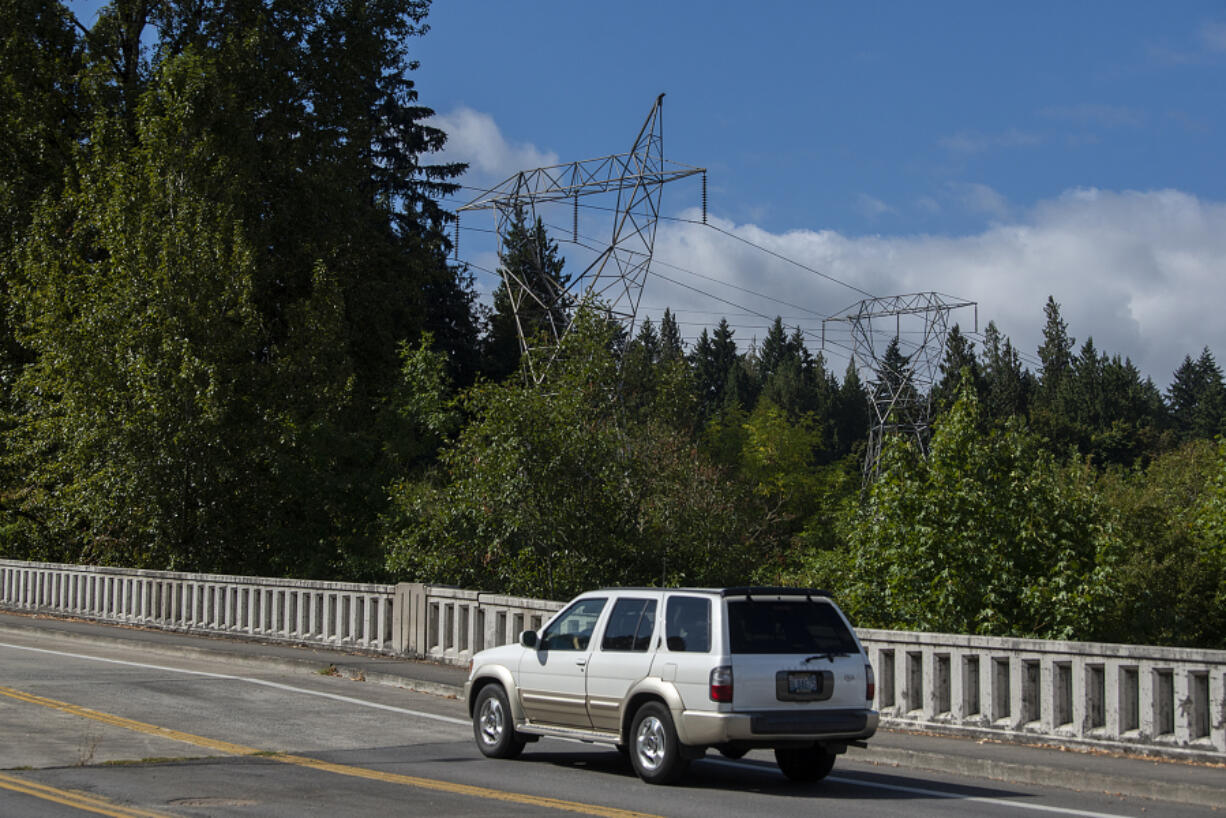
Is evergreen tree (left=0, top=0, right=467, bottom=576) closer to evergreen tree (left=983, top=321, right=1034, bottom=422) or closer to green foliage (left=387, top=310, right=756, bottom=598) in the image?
green foliage (left=387, top=310, right=756, bottom=598)

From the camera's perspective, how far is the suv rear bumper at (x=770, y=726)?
384 inches

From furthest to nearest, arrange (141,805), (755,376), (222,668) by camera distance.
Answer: (755,376) < (222,668) < (141,805)

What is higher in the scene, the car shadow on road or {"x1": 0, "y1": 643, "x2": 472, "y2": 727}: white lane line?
the car shadow on road

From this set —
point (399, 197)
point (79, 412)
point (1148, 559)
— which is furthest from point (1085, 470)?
point (399, 197)

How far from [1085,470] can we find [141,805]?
31344 mm

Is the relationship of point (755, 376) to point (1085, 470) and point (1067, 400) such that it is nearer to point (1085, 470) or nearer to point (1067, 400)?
point (1067, 400)

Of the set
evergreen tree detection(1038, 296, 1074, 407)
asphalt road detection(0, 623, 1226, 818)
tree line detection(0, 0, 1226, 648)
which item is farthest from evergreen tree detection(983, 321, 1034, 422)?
asphalt road detection(0, 623, 1226, 818)

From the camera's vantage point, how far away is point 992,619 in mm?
20547

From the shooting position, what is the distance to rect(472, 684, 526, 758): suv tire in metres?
11.8

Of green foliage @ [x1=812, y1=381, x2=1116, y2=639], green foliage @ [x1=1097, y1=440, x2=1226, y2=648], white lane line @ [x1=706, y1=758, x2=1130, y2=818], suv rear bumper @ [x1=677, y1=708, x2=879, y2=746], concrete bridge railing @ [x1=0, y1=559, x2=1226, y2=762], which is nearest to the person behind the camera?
white lane line @ [x1=706, y1=758, x2=1130, y2=818]

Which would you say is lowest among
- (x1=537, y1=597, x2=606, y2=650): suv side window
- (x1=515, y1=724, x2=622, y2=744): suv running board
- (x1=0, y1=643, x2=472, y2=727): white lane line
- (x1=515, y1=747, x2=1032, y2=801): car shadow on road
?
(x1=0, y1=643, x2=472, y2=727): white lane line

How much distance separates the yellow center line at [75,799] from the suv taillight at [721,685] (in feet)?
13.4

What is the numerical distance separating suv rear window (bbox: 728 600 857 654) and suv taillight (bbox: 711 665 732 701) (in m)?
0.22

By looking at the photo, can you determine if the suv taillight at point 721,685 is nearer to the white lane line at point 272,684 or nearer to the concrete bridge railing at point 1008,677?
the concrete bridge railing at point 1008,677
